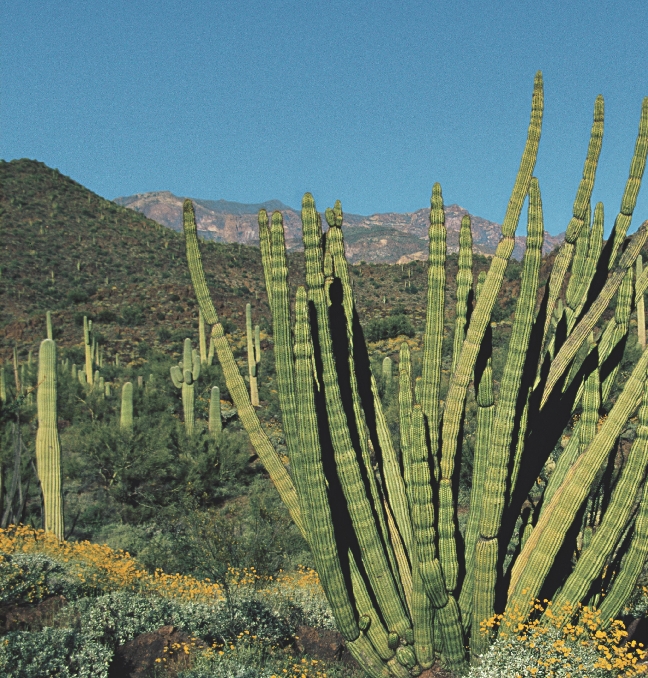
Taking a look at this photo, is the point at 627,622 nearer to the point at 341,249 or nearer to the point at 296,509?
the point at 296,509

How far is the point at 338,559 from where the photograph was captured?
498 cm

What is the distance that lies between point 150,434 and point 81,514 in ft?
11.0

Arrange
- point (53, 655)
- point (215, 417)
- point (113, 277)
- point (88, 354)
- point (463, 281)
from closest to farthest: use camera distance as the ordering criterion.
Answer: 1. point (463, 281)
2. point (53, 655)
3. point (215, 417)
4. point (88, 354)
5. point (113, 277)

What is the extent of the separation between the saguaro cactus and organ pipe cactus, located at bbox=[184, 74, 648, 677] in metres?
6.12

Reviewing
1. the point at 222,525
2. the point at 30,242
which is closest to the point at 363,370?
the point at 222,525

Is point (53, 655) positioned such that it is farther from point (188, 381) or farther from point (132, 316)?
point (132, 316)

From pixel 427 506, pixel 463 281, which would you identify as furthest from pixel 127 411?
pixel 427 506

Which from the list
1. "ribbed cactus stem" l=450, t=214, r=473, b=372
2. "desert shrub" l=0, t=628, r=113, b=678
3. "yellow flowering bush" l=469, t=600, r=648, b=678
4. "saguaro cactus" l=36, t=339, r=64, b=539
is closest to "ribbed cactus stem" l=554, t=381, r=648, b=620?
"yellow flowering bush" l=469, t=600, r=648, b=678

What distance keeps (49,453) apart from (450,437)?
7350mm

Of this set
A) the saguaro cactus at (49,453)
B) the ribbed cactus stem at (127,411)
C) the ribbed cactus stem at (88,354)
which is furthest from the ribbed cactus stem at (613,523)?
the ribbed cactus stem at (88,354)

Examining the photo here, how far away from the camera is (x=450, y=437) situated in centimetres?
527

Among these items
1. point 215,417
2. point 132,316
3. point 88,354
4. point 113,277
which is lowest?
point 215,417

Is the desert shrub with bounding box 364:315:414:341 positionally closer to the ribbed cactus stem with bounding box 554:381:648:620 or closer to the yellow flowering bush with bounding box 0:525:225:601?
the yellow flowering bush with bounding box 0:525:225:601

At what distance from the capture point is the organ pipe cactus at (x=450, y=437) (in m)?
4.87
